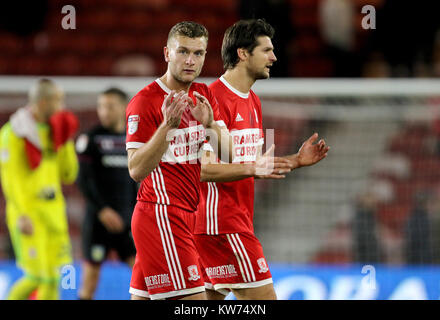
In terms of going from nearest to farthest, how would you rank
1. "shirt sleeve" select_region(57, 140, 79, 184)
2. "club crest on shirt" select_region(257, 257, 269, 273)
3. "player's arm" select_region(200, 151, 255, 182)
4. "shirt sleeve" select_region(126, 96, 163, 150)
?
"shirt sleeve" select_region(126, 96, 163, 150) → "player's arm" select_region(200, 151, 255, 182) → "club crest on shirt" select_region(257, 257, 269, 273) → "shirt sleeve" select_region(57, 140, 79, 184)

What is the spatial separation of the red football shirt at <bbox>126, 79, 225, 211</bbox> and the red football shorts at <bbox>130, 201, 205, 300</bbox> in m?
0.08

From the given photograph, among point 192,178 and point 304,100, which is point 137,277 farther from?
point 304,100

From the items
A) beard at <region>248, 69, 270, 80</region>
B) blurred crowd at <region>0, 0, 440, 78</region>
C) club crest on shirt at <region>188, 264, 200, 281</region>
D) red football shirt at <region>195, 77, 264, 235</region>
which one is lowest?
club crest on shirt at <region>188, 264, 200, 281</region>

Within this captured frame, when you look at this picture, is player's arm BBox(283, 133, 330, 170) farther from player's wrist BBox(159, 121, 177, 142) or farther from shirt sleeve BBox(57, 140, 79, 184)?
shirt sleeve BBox(57, 140, 79, 184)

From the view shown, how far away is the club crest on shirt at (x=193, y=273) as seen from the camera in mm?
4109

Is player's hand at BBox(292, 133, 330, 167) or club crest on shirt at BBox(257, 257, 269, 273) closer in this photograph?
player's hand at BBox(292, 133, 330, 167)

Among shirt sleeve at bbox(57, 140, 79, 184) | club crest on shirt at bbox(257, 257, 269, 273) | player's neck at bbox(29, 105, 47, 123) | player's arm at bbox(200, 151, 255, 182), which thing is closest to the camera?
player's arm at bbox(200, 151, 255, 182)

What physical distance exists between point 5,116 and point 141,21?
9.71 ft

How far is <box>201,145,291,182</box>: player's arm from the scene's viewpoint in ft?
13.9

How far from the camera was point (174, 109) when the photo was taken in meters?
3.83

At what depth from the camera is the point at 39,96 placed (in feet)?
23.9

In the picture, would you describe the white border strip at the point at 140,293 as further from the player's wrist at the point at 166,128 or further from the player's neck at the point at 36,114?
the player's neck at the point at 36,114

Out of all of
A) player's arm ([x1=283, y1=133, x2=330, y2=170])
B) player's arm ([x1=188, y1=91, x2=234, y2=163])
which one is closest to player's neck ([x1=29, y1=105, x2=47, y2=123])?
player's arm ([x1=188, y1=91, x2=234, y2=163])

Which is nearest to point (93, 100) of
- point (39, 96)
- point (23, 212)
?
point (39, 96)
